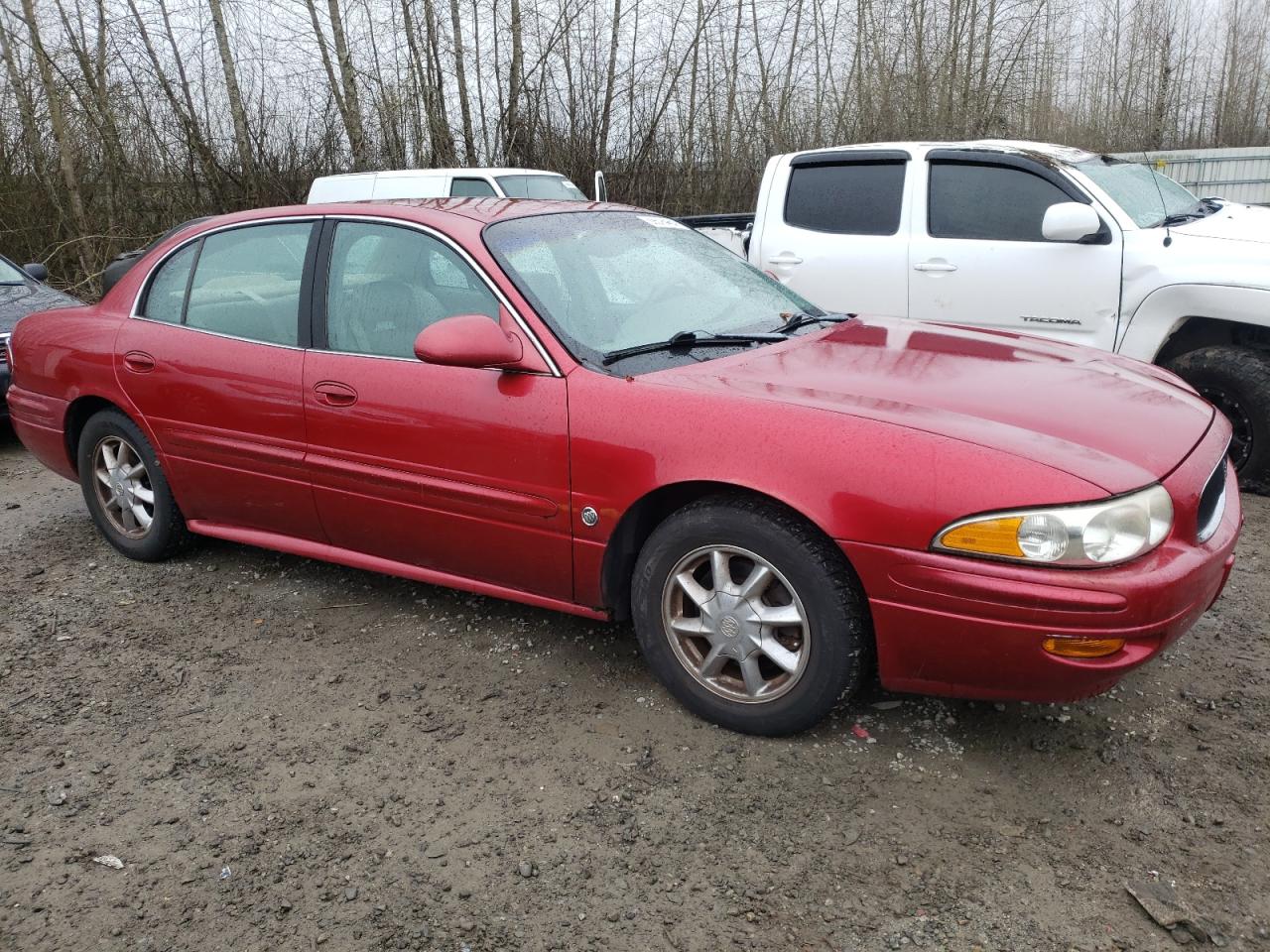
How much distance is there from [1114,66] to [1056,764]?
27786 millimetres

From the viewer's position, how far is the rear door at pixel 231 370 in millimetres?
3775

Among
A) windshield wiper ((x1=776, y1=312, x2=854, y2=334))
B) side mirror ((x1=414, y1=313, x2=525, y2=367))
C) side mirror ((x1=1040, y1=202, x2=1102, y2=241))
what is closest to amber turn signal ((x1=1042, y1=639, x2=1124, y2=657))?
windshield wiper ((x1=776, y1=312, x2=854, y2=334))

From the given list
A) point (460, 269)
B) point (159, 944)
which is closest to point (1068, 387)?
point (460, 269)

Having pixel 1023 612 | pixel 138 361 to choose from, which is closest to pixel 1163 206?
pixel 1023 612

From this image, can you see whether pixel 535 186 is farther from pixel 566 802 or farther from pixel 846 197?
pixel 566 802

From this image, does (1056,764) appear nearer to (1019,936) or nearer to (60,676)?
(1019,936)

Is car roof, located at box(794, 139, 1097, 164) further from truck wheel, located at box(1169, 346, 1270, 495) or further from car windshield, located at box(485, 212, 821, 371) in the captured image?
car windshield, located at box(485, 212, 821, 371)

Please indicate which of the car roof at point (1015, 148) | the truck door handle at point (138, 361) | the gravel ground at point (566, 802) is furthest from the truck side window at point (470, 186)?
the gravel ground at point (566, 802)

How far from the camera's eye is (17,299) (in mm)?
7754

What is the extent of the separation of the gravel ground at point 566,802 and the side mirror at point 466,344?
1.08 metres

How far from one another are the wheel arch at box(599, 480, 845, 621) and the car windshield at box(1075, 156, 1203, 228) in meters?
3.72

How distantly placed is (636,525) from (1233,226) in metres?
4.18

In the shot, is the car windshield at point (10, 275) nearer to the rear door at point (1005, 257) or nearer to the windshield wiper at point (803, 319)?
the rear door at point (1005, 257)

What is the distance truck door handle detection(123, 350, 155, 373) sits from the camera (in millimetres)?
4168
